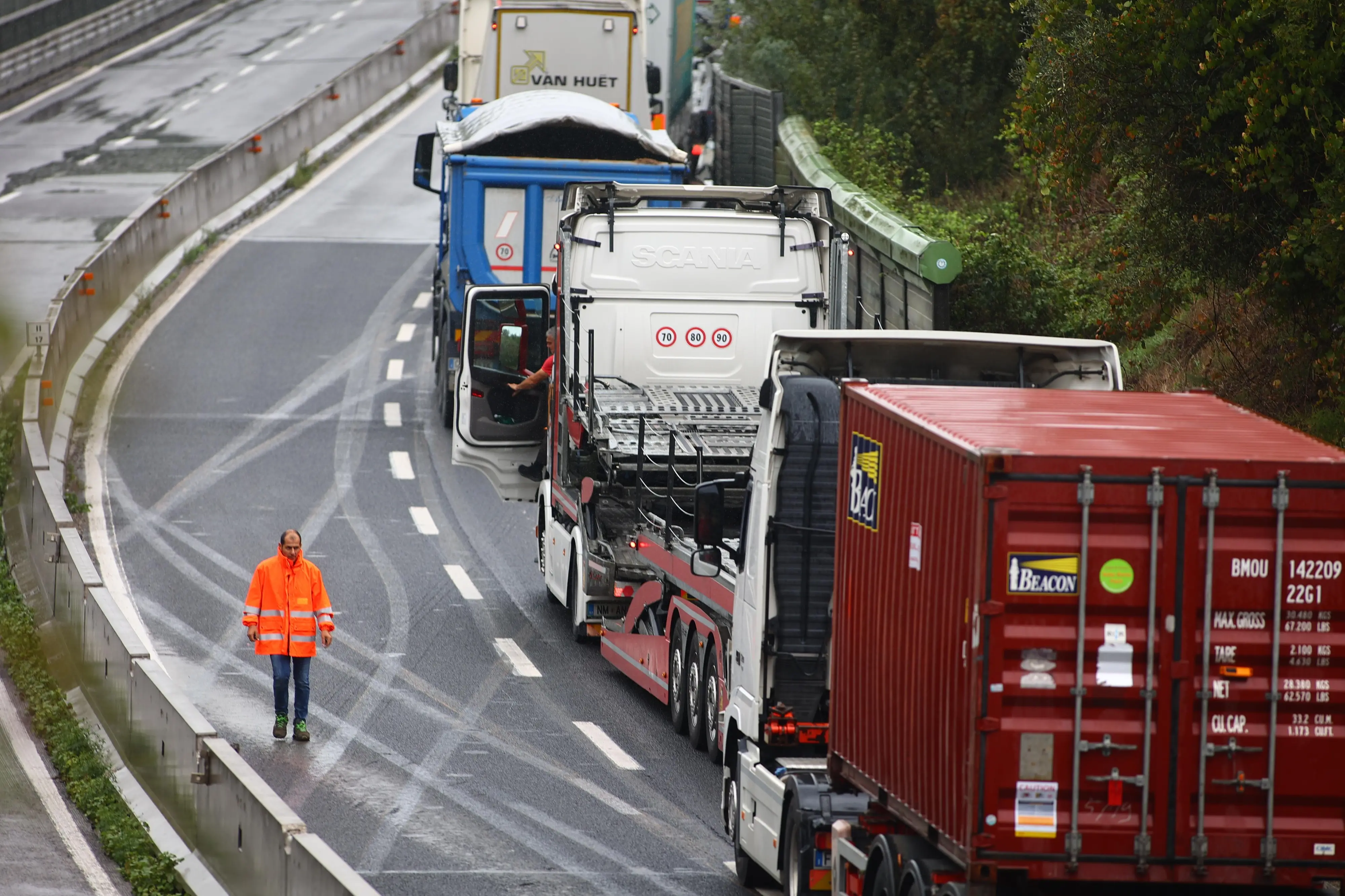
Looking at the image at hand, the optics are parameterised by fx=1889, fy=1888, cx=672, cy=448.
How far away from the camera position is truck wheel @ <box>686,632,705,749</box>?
1313 centimetres

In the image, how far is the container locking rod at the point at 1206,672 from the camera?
7.37 meters

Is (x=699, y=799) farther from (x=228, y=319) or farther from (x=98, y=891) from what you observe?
(x=228, y=319)

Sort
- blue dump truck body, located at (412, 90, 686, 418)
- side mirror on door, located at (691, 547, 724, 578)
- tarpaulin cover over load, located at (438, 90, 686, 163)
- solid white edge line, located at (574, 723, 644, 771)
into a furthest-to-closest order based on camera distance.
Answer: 1. tarpaulin cover over load, located at (438, 90, 686, 163)
2. blue dump truck body, located at (412, 90, 686, 418)
3. solid white edge line, located at (574, 723, 644, 771)
4. side mirror on door, located at (691, 547, 724, 578)

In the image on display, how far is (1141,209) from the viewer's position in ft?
51.3

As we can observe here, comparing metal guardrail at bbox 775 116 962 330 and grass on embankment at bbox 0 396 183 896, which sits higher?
metal guardrail at bbox 775 116 962 330

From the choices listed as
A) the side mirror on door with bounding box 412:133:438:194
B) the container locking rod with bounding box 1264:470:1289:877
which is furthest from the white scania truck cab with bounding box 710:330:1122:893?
the side mirror on door with bounding box 412:133:438:194

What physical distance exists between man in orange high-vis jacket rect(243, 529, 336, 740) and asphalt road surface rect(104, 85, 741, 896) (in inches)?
11.8

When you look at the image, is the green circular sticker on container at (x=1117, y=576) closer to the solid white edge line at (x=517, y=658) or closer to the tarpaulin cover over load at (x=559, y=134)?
the solid white edge line at (x=517, y=658)

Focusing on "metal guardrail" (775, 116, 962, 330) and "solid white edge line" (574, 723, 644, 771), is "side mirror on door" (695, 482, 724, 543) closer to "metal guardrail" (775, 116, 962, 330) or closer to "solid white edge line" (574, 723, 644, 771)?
"solid white edge line" (574, 723, 644, 771)

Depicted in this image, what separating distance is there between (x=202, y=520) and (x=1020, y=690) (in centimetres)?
1395

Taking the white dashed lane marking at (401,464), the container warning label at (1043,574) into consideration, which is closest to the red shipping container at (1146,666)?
the container warning label at (1043,574)

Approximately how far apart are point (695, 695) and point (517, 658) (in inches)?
113

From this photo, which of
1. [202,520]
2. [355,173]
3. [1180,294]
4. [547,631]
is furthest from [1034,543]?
[355,173]

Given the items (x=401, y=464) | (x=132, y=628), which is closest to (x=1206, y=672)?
(x=132, y=628)
